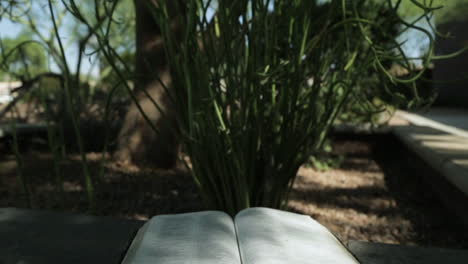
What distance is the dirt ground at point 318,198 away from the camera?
1889 millimetres

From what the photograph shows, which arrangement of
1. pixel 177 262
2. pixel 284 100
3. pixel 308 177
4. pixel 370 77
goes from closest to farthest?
1. pixel 177 262
2. pixel 284 100
3. pixel 308 177
4. pixel 370 77

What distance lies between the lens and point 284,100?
4.58 feet

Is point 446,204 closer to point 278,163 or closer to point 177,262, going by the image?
point 278,163

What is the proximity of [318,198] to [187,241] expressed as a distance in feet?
6.29

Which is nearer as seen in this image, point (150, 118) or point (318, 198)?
point (318, 198)

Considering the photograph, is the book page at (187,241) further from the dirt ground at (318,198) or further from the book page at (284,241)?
the dirt ground at (318,198)

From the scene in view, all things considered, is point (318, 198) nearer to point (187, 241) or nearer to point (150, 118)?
point (150, 118)

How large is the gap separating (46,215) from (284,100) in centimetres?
81

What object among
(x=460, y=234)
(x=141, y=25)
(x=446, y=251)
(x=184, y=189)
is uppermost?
(x=141, y=25)

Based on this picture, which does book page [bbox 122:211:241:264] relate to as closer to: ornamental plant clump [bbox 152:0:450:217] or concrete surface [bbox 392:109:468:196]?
ornamental plant clump [bbox 152:0:450:217]

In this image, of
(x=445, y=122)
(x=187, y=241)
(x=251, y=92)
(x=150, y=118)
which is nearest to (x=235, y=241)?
(x=187, y=241)

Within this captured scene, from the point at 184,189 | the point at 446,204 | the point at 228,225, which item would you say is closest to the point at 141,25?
the point at 184,189

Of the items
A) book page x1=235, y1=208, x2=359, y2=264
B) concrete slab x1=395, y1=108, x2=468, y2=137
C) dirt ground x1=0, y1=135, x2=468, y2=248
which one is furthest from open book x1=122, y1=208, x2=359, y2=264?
concrete slab x1=395, y1=108, x2=468, y2=137

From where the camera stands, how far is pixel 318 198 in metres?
2.46
